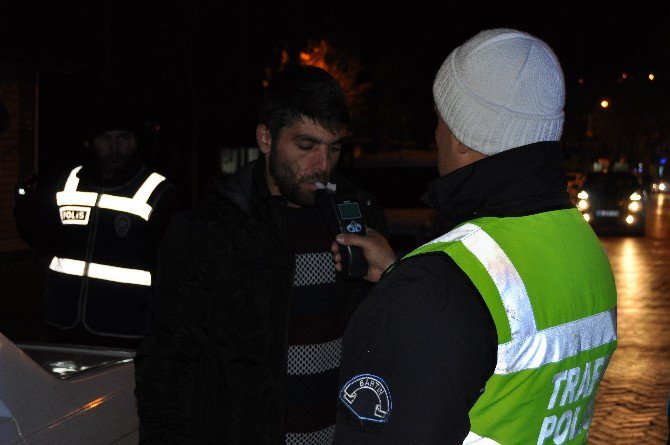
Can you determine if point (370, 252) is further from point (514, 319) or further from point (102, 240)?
point (102, 240)

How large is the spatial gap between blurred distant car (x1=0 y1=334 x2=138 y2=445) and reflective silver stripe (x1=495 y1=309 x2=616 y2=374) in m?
1.45

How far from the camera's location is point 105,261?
183 inches

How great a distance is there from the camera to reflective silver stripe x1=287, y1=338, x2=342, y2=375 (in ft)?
9.86

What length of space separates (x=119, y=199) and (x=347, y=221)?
2410 millimetres

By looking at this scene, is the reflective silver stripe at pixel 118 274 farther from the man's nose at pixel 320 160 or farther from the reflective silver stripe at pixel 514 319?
the reflective silver stripe at pixel 514 319

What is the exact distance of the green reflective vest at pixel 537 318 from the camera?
67.0 inches

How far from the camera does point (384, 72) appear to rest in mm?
37469

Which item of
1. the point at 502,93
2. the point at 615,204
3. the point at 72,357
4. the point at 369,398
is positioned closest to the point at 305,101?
the point at 72,357

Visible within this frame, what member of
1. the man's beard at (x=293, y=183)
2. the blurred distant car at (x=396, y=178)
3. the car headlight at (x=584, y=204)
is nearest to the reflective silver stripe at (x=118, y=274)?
the man's beard at (x=293, y=183)

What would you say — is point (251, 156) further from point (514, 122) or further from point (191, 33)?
point (514, 122)

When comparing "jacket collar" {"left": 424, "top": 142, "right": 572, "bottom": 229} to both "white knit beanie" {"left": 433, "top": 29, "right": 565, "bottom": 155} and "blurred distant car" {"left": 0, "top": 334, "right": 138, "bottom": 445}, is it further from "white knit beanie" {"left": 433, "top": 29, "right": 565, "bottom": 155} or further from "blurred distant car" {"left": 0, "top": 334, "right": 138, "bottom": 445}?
"blurred distant car" {"left": 0, "top": 334, "right": 138, "bottom": 445}

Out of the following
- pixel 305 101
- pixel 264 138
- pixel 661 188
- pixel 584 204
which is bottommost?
pixel 661 188

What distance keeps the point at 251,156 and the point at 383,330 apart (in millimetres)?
25866

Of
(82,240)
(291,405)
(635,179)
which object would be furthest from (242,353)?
(635,179)
